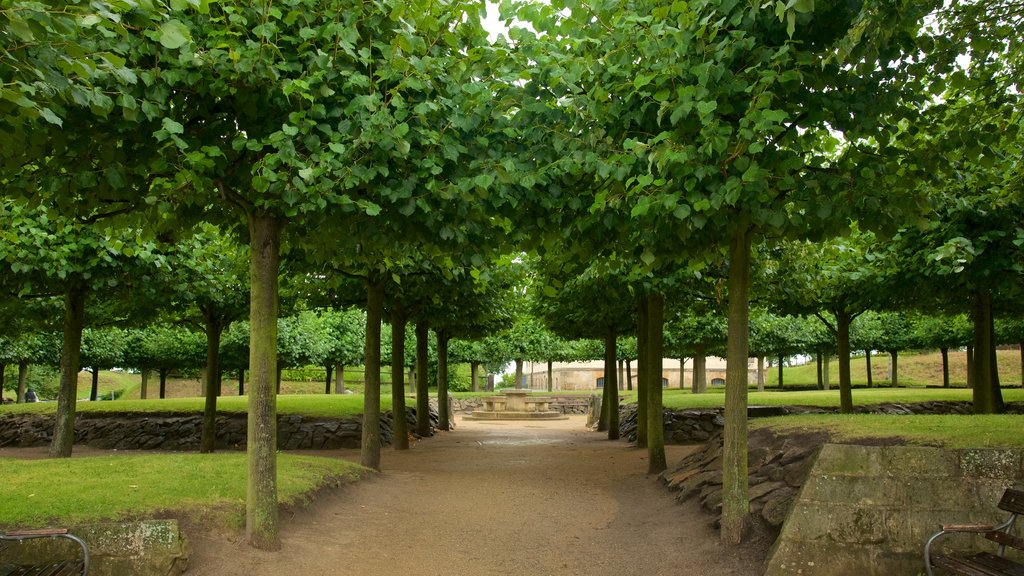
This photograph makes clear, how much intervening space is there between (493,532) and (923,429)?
15.8 feet

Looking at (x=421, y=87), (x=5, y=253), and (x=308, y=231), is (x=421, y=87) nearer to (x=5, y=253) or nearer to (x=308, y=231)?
(x=308, y=231)

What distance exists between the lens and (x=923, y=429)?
7445 mm

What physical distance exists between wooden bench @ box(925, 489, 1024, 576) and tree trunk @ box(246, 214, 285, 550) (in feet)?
17.6

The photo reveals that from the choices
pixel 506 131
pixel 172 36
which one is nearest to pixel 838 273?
pixel 506 131

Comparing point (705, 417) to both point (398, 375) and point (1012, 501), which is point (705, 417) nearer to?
point (398, 375)

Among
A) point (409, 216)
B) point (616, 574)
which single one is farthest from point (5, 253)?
point (616, 574)

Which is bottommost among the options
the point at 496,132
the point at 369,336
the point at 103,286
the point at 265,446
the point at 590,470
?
the point at 590,470

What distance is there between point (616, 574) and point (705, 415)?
1257cm

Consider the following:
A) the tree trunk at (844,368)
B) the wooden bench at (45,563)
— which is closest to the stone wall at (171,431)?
the tree trunk at (844,368)

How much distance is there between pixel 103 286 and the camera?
11648 mm

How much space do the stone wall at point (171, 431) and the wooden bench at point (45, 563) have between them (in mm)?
12466

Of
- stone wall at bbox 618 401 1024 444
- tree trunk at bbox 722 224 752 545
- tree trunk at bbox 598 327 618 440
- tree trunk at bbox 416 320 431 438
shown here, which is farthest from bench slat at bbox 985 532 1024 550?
tree trunk at bbox 598 327 618 440

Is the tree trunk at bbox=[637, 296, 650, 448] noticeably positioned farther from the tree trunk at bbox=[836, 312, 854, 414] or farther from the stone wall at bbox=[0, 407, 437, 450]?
the stone wall at bbox=[0, 407, 437, 450]

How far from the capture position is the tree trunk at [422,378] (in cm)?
1881
